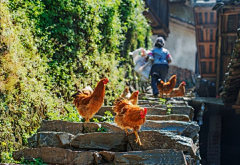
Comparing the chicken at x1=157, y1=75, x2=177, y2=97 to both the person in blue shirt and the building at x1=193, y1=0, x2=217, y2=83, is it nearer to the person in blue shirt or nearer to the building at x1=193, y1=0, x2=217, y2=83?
the person in blue shirt

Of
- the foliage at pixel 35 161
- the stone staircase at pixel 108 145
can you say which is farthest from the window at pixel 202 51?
the foliage at pixel 35 161

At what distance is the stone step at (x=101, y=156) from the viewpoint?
599 cm

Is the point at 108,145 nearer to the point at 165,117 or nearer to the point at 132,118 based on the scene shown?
the point at 132,118

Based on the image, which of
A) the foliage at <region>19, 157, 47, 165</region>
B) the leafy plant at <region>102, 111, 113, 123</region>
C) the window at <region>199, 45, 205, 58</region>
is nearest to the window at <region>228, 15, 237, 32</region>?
the window at <region>199, 45, 205, 58</region>

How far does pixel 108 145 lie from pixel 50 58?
127 inches

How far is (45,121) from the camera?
7.72 meters

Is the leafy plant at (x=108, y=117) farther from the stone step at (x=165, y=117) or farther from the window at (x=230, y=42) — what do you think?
the window at (x=230, y=42)

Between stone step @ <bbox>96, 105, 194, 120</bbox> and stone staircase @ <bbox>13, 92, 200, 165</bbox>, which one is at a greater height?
stone step @ <bbox>96, 105, 194, 120</bbox>

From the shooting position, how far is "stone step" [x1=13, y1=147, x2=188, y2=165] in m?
5.99

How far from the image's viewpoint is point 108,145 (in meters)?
6.98

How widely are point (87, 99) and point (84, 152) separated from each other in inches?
66.3

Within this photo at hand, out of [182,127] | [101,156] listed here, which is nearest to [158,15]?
[182,127]

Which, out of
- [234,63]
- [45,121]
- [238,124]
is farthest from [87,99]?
[238,124]

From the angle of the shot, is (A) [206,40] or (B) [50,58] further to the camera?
(A) [206,40]
